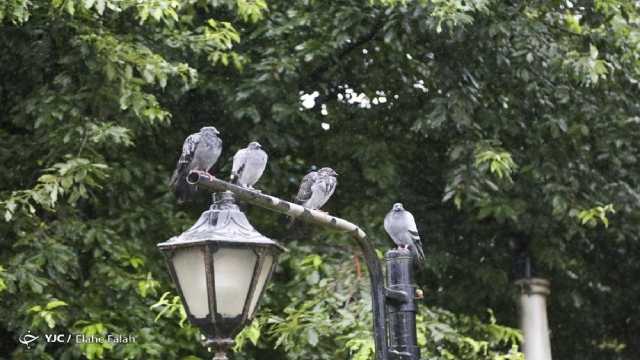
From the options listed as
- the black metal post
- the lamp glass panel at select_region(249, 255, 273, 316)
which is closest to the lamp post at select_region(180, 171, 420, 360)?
the black metal post

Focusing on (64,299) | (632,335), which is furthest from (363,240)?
(632,335)

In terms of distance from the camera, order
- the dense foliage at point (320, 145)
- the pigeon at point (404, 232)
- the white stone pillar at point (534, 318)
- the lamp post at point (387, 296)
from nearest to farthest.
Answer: the lamp post at point (387, 296) → the pigeon at point (404, 232) → the dense foliage at point (320, 145) → the white stone pillar at point (534, 318)

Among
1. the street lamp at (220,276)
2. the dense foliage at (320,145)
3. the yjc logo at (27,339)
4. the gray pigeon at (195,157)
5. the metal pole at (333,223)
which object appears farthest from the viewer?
the dense foliage at (320,145)

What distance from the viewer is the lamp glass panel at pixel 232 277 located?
4445 millimetres

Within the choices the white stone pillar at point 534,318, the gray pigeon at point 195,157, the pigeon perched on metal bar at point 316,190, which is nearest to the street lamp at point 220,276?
the gray pigeon at point 195,157

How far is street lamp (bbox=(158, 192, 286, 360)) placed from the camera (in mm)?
4438

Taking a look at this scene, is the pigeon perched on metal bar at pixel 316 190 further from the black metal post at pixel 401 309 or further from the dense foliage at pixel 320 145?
the dense foliage at pixel 320 145

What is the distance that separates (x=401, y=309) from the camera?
5199mm

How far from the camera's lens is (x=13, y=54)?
8.91 m

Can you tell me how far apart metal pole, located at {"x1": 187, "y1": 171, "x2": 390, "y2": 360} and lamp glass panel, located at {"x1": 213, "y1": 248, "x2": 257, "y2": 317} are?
12.4 inches

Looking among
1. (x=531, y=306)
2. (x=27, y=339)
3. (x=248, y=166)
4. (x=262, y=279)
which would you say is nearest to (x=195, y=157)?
(x=248, y=166)

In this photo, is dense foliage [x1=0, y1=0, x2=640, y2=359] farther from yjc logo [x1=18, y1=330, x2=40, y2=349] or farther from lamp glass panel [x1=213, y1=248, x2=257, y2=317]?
lamp glass panel [x1=213, y1=248, x2=257, y2=317]

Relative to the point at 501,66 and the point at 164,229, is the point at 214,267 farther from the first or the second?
the point at 501,66

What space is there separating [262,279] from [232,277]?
0.53 ft
